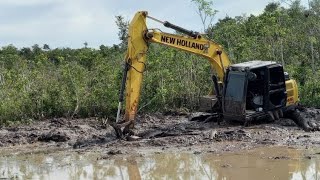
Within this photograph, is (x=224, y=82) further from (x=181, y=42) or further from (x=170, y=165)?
(x=170, y=165)

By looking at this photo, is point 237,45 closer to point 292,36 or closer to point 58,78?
point 292,36

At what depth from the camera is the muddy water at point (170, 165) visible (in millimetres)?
9133

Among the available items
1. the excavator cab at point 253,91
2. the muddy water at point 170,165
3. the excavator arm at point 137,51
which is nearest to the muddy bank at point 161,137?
the excavator cab at point 253,91

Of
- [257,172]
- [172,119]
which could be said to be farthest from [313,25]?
[257,172]

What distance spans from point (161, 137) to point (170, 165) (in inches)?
109

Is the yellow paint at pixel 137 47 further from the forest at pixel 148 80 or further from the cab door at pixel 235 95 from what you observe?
the forest at pixel 148 80

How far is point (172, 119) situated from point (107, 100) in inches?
95.1

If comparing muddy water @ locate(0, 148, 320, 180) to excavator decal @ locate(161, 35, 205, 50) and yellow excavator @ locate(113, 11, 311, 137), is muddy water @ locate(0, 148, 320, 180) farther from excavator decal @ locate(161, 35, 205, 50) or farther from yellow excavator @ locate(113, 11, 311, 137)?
excavator decal @ locate(161, 35, 205, 50)

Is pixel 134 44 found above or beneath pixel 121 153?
above

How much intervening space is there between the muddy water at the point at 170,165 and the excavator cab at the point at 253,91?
249cm

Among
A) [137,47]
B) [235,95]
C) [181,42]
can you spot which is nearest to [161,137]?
[235,95]

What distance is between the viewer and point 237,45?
19797 mm

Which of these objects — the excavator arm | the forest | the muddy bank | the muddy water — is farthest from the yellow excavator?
the forest

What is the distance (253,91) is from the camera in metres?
13.8
